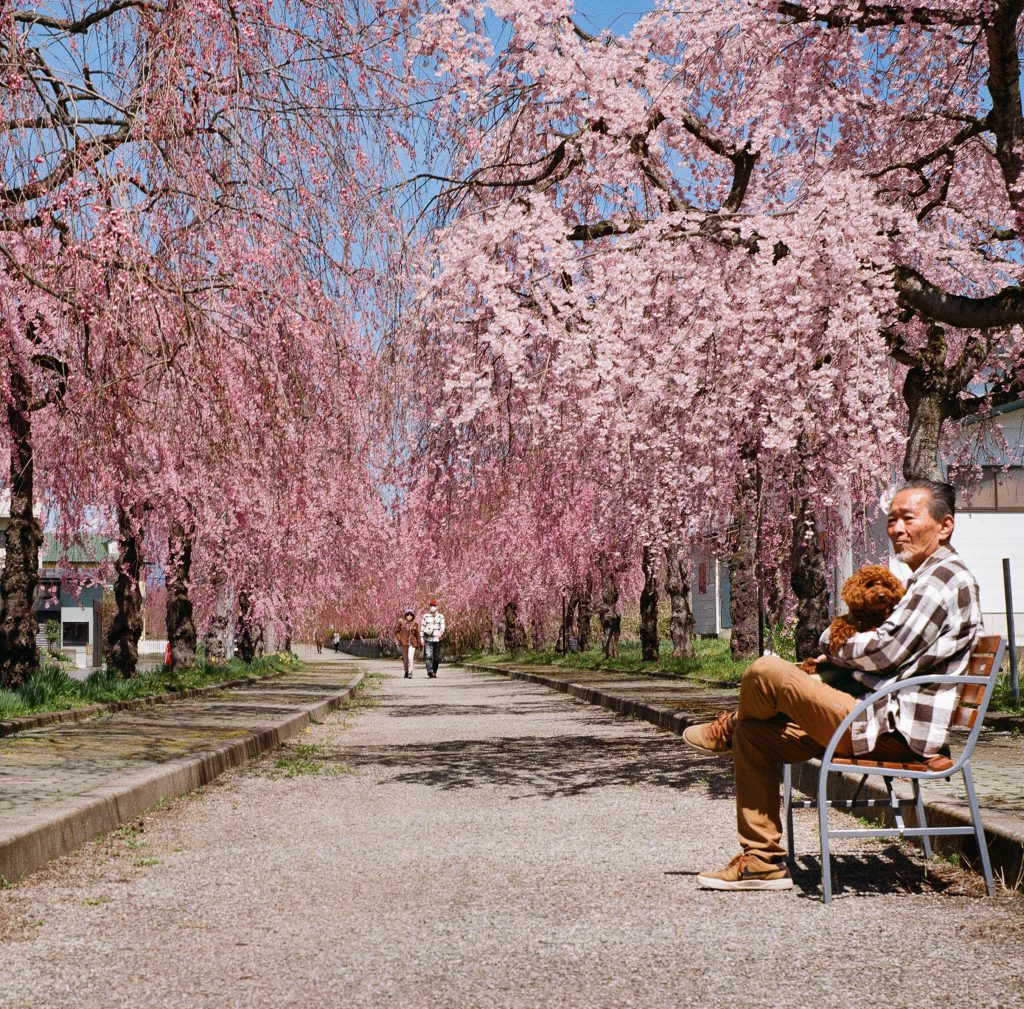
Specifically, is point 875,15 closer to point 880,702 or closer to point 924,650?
point 924,650

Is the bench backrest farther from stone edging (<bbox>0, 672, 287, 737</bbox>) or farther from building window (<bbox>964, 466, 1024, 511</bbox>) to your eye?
building window (<bbox>964, 466, 1024, 511</bbox>)

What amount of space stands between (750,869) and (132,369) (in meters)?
5.36

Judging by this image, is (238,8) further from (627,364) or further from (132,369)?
(627,364)

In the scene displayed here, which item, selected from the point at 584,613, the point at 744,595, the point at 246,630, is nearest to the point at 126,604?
the point at 744,595

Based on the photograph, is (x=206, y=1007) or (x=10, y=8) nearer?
(x=206, y=1007)

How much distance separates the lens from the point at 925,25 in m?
10.2

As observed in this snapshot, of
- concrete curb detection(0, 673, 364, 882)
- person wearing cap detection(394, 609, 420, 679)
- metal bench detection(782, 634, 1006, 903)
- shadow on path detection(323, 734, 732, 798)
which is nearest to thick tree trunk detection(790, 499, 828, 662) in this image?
shadow on path detection(323, 734, 732, 798)

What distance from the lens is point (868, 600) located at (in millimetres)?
5824

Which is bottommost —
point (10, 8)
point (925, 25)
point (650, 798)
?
point (650, 798)

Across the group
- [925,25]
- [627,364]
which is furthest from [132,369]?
[925,25]

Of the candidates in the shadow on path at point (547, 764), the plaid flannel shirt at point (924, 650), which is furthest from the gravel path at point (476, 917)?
the shadow on path at point (547, 764)

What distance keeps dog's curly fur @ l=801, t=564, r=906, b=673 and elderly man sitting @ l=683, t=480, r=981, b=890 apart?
136mm

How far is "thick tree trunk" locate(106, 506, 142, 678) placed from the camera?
72.1ft

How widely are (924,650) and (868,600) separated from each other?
47 centimetres
